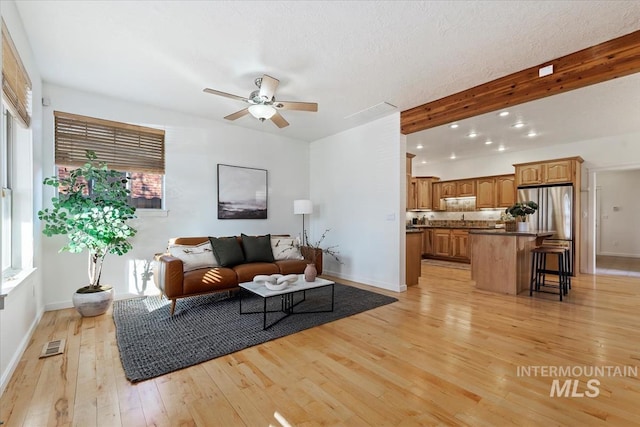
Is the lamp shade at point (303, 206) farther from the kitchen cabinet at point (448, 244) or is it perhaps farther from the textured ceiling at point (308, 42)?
the kitchen cabinet at point (448, 244)

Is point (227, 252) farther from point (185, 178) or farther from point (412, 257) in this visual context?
point (412, 257)

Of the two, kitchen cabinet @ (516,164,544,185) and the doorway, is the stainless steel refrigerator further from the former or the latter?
the doorway

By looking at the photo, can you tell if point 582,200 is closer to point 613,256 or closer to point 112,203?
point 613,256

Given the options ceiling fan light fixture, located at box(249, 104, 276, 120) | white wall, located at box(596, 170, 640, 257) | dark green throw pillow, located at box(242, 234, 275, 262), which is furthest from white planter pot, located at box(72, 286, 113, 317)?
white wall, located at box(596, 170, 640, 257)

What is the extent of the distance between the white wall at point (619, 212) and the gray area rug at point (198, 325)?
8.53m

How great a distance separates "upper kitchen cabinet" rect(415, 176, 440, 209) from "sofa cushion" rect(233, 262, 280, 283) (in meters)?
5.63

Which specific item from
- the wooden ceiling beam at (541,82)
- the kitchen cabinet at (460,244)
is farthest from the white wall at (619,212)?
the wooden ceiling beam at (541,82)

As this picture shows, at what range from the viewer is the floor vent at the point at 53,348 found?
2391mm

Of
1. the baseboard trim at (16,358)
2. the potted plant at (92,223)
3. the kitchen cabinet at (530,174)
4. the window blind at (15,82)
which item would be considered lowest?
the baseboard trim at (16,358)

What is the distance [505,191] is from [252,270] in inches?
252

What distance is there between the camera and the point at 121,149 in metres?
4.05

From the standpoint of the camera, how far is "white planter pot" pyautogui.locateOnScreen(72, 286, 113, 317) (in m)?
3.18

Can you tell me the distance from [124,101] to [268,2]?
9.99 ft

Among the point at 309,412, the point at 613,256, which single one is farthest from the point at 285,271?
the point at 613,256
